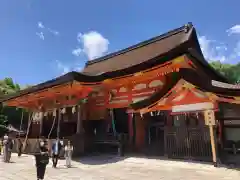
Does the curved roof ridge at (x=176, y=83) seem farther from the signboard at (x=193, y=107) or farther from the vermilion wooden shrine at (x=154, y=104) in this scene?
the signboard at (x=193, y=107)

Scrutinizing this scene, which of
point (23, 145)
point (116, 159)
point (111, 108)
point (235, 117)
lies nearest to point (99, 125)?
point (111, 108)

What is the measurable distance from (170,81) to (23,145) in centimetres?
1045

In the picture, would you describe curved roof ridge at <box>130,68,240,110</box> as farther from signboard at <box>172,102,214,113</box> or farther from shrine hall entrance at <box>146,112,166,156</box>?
shrine hall entrance at <box>146,112,166,156</box>

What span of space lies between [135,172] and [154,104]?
3543 mm

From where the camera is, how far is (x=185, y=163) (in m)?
8.88

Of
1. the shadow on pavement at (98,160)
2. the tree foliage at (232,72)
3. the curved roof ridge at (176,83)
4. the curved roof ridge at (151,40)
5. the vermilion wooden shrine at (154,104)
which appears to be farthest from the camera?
the tree foliage at (232,72)

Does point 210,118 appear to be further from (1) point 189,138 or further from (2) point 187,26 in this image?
(2) point 187,26

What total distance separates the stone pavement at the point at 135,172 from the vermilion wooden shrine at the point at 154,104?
0.96m

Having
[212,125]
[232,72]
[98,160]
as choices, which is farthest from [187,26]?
[232,72]

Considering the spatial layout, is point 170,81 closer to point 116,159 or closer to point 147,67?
point 147,67

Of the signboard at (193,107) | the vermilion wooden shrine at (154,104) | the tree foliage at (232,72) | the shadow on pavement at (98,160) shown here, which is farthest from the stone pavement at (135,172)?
the tree foliage at (232,72)

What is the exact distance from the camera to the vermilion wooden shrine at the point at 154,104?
905 cm

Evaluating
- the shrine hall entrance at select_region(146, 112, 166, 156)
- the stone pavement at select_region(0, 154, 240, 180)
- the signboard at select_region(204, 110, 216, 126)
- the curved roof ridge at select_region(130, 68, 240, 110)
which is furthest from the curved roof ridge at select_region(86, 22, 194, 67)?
the stone pavement at select_region(0, 154, 240, 180)

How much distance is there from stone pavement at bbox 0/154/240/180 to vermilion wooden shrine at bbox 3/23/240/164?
96cm
